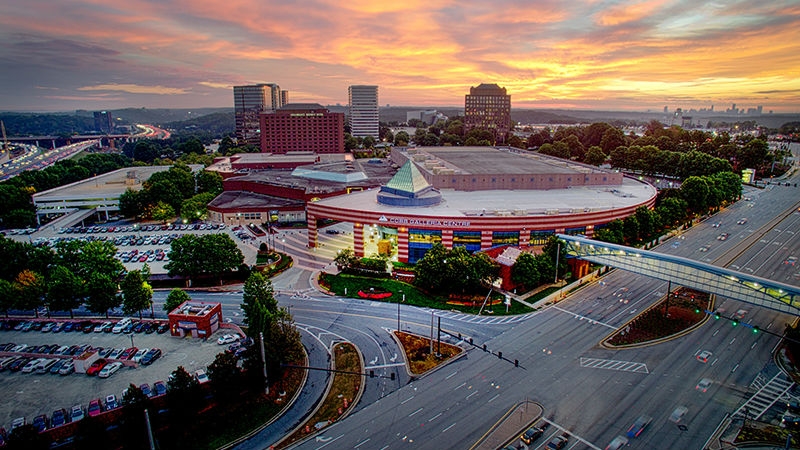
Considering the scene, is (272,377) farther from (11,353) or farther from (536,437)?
(11,353)

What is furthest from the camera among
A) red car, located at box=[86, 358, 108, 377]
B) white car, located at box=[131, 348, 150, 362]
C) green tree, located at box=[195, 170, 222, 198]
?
green tree, located at box=[195, 170, 222, 198]

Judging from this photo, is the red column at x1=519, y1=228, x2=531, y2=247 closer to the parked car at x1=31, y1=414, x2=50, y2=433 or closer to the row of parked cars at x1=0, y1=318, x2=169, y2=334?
the row of parked cars at x1=0, y1=318, x2=169, y2=334

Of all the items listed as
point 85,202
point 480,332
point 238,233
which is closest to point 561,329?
point 480,332

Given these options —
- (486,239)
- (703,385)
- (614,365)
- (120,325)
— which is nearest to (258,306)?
(120,325)

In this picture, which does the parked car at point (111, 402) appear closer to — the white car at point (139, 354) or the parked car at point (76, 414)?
the parked car at point (76, 414)

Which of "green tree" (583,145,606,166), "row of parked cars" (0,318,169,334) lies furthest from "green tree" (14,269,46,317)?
"green tree" (583,145,606,166)
